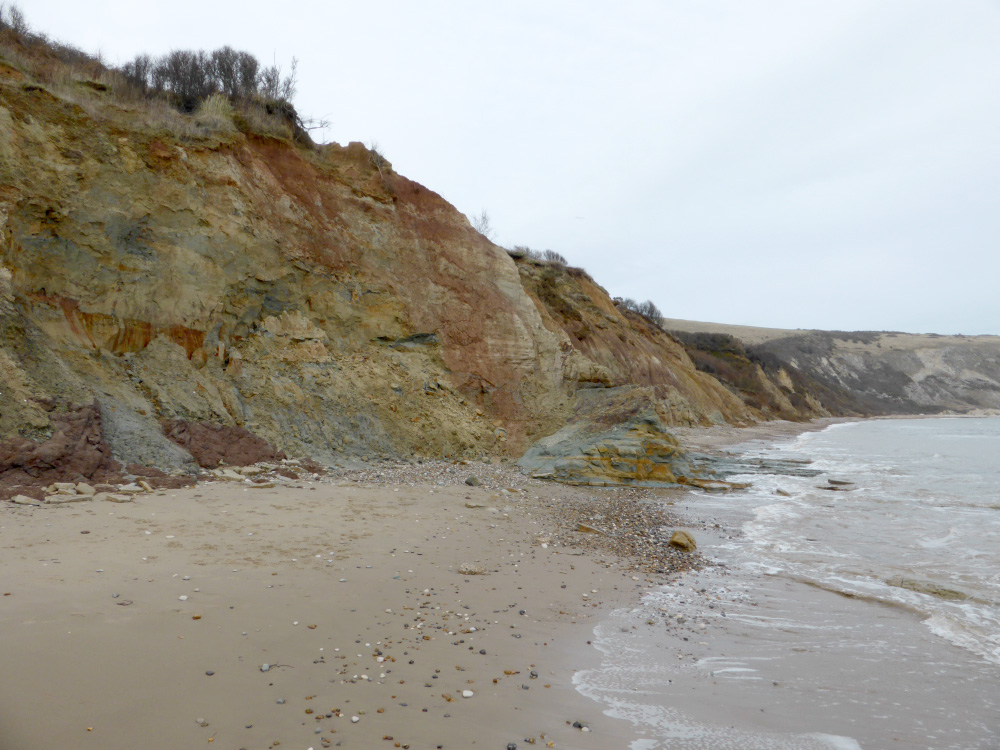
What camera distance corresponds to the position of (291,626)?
4.15m

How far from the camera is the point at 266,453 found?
1054cm

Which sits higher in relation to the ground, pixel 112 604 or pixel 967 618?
pixel 112 604

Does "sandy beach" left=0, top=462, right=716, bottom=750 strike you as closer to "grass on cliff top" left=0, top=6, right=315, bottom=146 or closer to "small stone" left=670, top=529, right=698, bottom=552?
"small stone" left=670, top=529, right=698, bottom=552

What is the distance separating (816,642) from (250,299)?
38.3ft

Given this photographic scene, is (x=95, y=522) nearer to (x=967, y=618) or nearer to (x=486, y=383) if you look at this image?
(x=967, y=618)

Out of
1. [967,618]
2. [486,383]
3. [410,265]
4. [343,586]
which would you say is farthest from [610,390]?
[343,586]

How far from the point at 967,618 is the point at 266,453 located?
998 centimetres

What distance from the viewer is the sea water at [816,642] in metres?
3.55

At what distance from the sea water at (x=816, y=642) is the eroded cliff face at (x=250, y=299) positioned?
7.06 meters

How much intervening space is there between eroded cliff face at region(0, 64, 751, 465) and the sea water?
7.06 meters

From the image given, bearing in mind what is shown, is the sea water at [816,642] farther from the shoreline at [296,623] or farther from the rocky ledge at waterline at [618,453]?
the rocky ledge at waterline at [618,453]

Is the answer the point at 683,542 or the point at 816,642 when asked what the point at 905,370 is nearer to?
the point at 683,542

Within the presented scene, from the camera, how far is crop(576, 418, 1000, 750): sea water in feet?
11.6

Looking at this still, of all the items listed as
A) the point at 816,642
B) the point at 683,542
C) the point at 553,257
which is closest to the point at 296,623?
the point at 816,642
